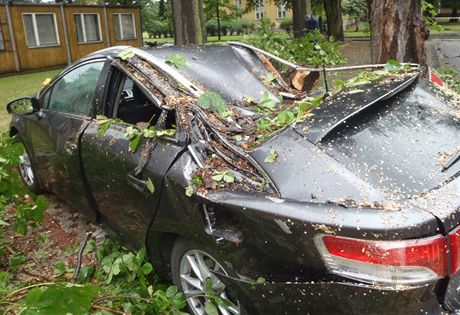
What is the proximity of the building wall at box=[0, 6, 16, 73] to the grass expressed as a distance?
1.75 ft

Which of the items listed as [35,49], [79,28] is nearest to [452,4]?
[79,28]

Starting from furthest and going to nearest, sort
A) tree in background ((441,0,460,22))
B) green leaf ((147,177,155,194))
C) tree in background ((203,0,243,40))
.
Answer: tree in background ((441,0,460,22)) < tree in background ((203,0,243,40)) < green leaf ((147,177,155,194))

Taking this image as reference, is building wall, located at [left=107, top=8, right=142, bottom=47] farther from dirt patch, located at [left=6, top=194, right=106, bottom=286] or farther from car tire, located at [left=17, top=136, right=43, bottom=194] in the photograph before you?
dirt patch, located at [left=6, top=194, right=106, bottom=286]

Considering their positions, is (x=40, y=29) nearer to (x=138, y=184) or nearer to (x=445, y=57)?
(x=445, y=57)

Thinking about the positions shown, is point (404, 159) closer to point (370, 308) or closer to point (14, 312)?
point (370, 308)

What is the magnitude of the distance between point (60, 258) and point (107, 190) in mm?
951

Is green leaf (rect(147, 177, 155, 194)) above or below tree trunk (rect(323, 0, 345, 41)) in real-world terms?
below

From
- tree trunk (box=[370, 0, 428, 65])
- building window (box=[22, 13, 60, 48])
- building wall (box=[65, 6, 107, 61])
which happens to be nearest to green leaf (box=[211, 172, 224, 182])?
tree trunk (box=[370, 0, 428, 65])

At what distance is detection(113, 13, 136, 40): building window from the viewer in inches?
919

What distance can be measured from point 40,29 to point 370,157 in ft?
65.6

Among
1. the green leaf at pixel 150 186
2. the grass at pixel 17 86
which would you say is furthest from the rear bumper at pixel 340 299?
the grass at pixel 17 86

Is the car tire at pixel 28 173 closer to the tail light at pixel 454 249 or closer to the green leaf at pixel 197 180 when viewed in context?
the green leaf at pixel 197 180

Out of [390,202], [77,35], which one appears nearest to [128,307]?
[390,202]

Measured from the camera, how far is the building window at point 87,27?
2122 centimetres
